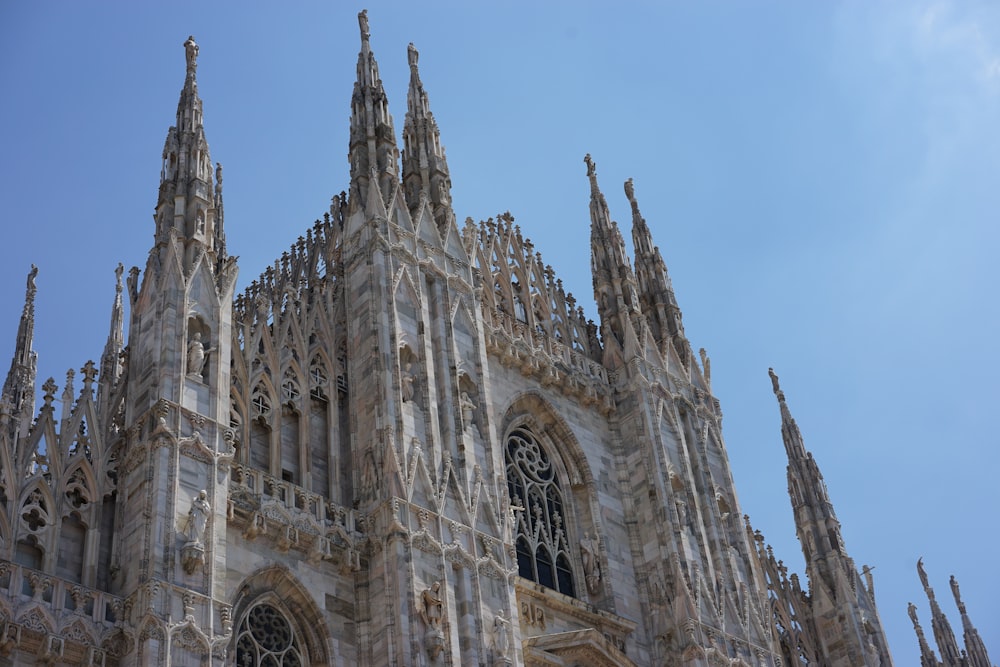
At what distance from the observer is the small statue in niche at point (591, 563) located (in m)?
26.3

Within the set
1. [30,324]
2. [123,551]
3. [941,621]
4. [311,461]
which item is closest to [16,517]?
[123,551]

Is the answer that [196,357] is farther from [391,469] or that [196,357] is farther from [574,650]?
[574,650]

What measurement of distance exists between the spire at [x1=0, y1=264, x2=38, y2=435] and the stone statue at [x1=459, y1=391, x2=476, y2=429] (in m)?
8.61

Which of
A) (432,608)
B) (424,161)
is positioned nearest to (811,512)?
Result: (424,161)

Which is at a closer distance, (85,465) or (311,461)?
(85,465)

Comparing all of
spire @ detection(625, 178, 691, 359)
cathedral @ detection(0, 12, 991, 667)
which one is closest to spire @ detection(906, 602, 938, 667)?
cathedral @ detection(0, 12, 991, 667)

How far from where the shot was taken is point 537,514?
26953mm

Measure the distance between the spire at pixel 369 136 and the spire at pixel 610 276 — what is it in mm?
6456

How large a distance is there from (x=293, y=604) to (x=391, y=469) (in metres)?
2.74

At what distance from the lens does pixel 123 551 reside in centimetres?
1895

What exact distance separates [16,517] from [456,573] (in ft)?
22.7

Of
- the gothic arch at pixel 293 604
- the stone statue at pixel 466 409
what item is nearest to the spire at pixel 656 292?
the stone statue at pixel 466 409

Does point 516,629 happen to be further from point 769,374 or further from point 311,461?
point 769,374

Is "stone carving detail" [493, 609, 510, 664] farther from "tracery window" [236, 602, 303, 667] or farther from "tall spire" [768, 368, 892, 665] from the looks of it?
"tall spire" [768, 368, 892, 665]
